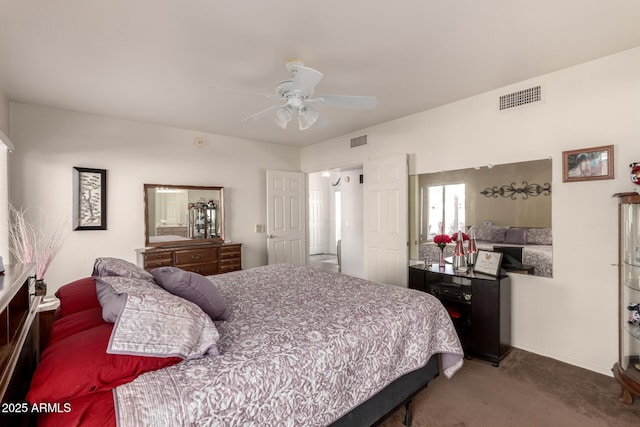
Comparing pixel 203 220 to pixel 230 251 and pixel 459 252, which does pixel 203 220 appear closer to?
pixel 230 251

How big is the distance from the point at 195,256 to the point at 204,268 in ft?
0.70

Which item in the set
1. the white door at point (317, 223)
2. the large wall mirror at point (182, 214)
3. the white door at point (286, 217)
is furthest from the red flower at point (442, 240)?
the white door at point (317, 223)

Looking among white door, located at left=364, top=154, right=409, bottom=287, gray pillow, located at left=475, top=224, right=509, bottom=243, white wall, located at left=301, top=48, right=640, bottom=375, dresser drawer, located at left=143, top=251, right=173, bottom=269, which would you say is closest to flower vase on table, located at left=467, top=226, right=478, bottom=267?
gray pillow, located at left=475, top=224, right=509, bottom=243

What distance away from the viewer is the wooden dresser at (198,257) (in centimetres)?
379

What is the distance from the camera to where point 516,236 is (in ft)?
9.77

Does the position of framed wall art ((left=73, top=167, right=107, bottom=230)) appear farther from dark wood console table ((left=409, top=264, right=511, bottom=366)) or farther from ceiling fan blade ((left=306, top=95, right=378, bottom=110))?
dark wood console table ((left=409, top=264, right=511, bottom=366))

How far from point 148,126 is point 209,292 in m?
3.35

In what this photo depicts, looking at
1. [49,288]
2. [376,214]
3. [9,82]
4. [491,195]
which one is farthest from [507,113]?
[49,288]

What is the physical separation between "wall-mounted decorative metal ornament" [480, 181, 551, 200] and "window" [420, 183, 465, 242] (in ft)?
0.96

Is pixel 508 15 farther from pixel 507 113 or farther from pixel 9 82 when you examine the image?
pixel 9 82

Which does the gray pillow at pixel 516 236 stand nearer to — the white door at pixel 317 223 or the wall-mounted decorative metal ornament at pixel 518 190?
the wall-mounted decorative metal ornament at pixel 518 190

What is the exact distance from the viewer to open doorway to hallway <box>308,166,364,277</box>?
19.2 feet

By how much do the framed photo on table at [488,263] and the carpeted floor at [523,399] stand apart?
0.84 meters

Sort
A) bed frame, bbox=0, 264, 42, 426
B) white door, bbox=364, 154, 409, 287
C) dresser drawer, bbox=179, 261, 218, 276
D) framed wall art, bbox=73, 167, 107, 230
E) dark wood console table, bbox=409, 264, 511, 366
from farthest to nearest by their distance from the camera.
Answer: dresser drawer, bbox=179, 261, 218, 276 < white door, bbox=364, 154, 409, 287 < framed wall art, bbox=73, 167, 107, 230 < dark wood console table, bbox=409, 264, 511, 366 < bed frame, bbox=0, 264, 42, 426
